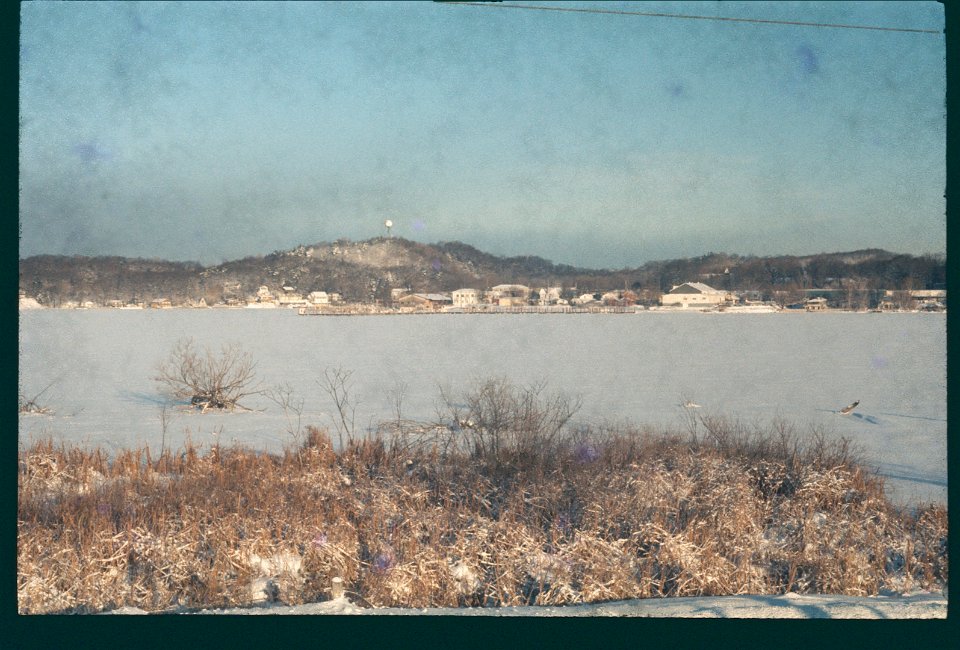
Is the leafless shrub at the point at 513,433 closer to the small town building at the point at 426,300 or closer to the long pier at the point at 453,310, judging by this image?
the small town building at the point at 426,300

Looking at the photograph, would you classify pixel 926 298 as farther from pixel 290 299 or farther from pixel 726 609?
pixel 290 299

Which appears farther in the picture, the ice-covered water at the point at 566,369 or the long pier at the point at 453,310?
the long pier at the point at 453,310

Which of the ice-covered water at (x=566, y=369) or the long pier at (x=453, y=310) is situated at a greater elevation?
the long pier at (x=453, y=310)

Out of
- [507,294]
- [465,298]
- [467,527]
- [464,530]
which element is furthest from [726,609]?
[465,298]

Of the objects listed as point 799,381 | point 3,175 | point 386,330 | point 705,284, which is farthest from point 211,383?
point 386,330

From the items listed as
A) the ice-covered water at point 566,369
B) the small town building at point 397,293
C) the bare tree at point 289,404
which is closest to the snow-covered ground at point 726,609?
the ice-covered water at point 566,369

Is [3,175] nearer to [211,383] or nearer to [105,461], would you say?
[105,461]
